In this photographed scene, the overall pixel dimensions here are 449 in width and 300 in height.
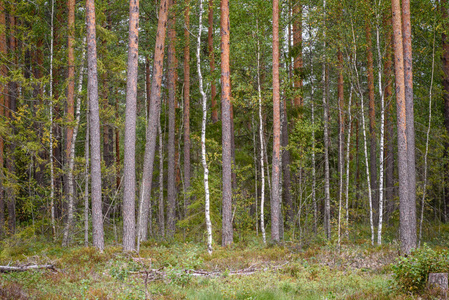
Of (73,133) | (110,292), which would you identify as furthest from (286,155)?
(110,292)

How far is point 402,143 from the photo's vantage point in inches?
492

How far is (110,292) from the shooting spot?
22.9ft

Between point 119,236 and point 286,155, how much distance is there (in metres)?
9.36

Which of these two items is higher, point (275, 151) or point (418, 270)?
point (275, 151)

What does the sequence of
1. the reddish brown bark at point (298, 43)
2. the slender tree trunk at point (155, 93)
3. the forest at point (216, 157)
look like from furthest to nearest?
the reddish brown bark at point (298, 43) → the slender tree trunk at point (155, 93) → the forest at point (216, 157)

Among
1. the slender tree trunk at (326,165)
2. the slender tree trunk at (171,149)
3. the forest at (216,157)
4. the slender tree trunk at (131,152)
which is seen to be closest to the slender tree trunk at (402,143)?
the forest at (216,157)

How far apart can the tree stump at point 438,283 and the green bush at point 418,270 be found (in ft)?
0.53

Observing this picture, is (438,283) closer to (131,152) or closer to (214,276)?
(214,276)

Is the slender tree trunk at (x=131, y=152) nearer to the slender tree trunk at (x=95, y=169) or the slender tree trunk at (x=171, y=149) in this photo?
the slender tree trunk at (x=95, y=169)

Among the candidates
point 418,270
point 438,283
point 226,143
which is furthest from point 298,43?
point 438,283

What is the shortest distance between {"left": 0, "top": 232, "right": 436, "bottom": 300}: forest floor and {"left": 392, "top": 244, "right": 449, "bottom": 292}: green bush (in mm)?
252

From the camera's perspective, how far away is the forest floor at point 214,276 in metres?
6.96

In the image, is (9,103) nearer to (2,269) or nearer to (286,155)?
(2,269)

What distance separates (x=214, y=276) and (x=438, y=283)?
16.0 feet
